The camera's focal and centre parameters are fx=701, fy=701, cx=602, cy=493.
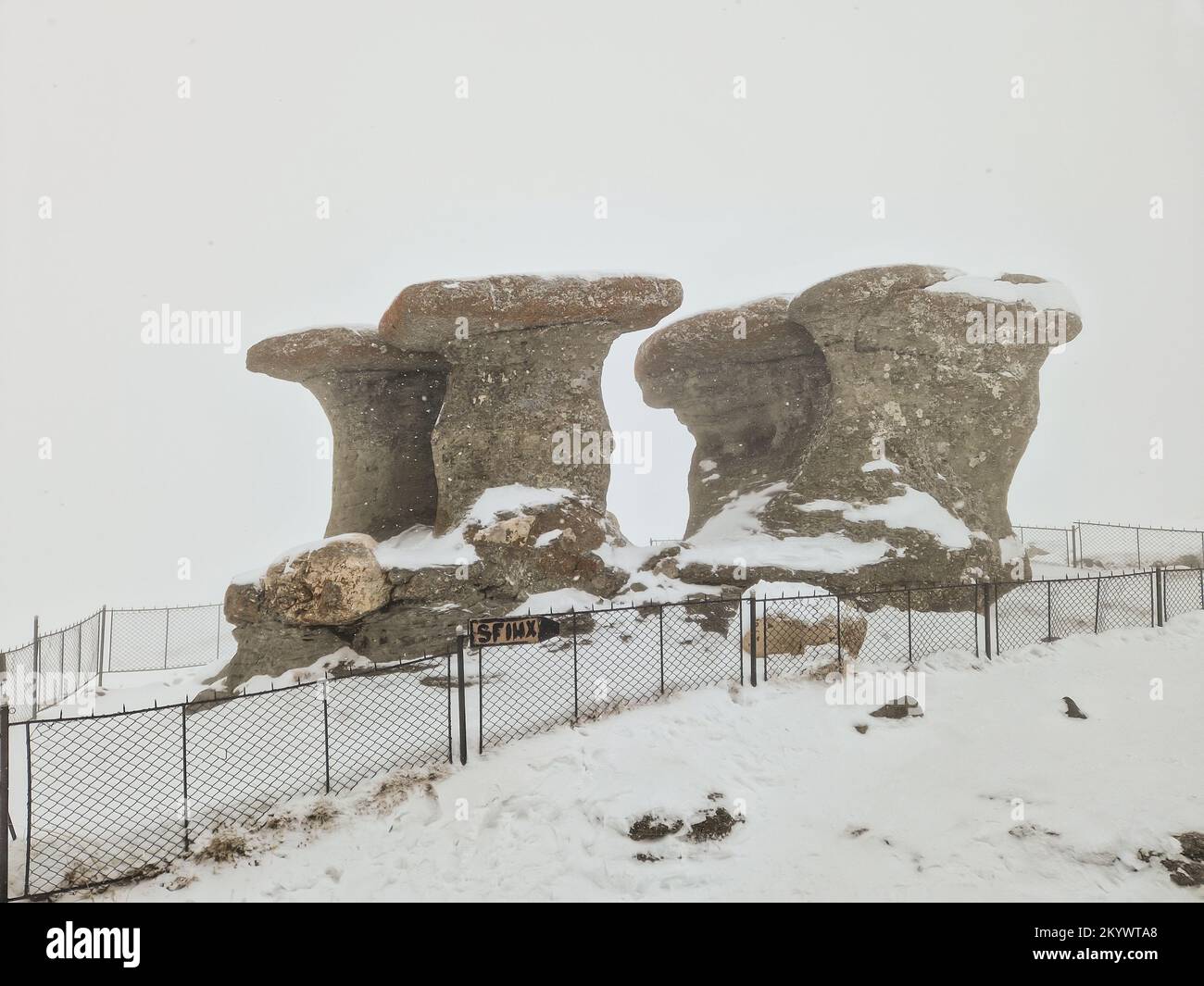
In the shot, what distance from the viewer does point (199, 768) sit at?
24.4 feet

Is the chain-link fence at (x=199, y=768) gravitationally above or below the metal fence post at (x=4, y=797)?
below

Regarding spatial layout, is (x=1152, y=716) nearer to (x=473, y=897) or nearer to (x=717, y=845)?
(x=717, y=845)

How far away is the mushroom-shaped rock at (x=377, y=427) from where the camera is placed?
46.2 feet

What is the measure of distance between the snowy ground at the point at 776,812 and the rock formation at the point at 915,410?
4.78 metres

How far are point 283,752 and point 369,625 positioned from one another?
345 cm

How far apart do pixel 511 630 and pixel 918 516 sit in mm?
7866

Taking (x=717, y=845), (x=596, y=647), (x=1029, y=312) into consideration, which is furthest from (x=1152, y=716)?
(x=1029, y=312)

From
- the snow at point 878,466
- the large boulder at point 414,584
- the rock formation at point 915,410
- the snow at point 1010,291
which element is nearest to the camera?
the large boulder at point 414,584

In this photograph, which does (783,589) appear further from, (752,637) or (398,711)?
(398,711)

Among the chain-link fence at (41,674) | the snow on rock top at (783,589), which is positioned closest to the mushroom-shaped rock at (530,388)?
the snow on rock top at (783,589)

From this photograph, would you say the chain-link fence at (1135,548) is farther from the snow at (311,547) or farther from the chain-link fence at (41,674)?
the chain-link fence at (41,674)

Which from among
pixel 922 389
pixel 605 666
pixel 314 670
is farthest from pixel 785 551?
pixel 314 670

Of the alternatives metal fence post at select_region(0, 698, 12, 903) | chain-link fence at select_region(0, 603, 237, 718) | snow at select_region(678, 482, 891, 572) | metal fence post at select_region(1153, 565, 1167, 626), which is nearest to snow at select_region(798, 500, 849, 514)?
snow at select_region(678, 482, 891, 572)
